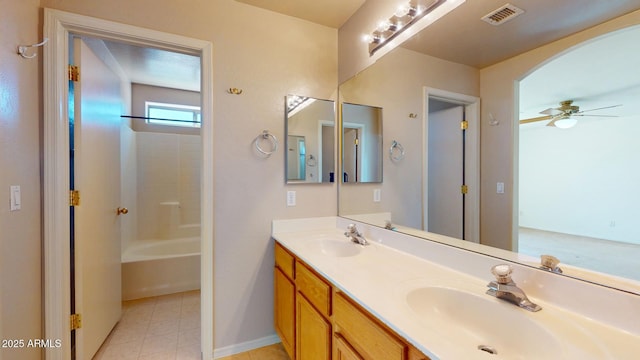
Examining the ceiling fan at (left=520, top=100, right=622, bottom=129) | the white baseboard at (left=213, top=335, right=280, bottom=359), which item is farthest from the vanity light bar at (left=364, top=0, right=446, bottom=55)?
the white baseboard at (left=213, top=335, right=280, bottom=359)

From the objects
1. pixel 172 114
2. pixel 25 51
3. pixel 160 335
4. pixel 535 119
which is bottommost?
pixel 160 335

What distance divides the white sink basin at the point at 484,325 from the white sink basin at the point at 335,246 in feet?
2.24

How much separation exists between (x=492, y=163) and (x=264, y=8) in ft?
5.98

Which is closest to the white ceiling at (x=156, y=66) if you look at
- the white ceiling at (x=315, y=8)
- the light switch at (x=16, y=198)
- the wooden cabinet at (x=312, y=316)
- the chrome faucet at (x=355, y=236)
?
the white ceiling at (x=315, y=8)

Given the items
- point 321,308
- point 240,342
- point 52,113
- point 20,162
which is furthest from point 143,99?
point 321,308

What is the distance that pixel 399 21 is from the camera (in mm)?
1583

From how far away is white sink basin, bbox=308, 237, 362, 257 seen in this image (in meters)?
1.68

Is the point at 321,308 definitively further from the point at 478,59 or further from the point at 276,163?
the point at 478,59

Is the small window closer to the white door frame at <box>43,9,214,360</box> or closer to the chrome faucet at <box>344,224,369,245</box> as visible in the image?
the white door frame at <box>43,9,214,360</box>

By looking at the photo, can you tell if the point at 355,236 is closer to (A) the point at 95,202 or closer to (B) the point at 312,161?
(B) the point at 312,161

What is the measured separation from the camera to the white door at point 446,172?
131 cm

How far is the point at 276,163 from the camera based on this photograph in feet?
6.40

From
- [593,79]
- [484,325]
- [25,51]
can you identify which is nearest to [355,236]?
[484,325]

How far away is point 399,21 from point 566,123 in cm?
108
